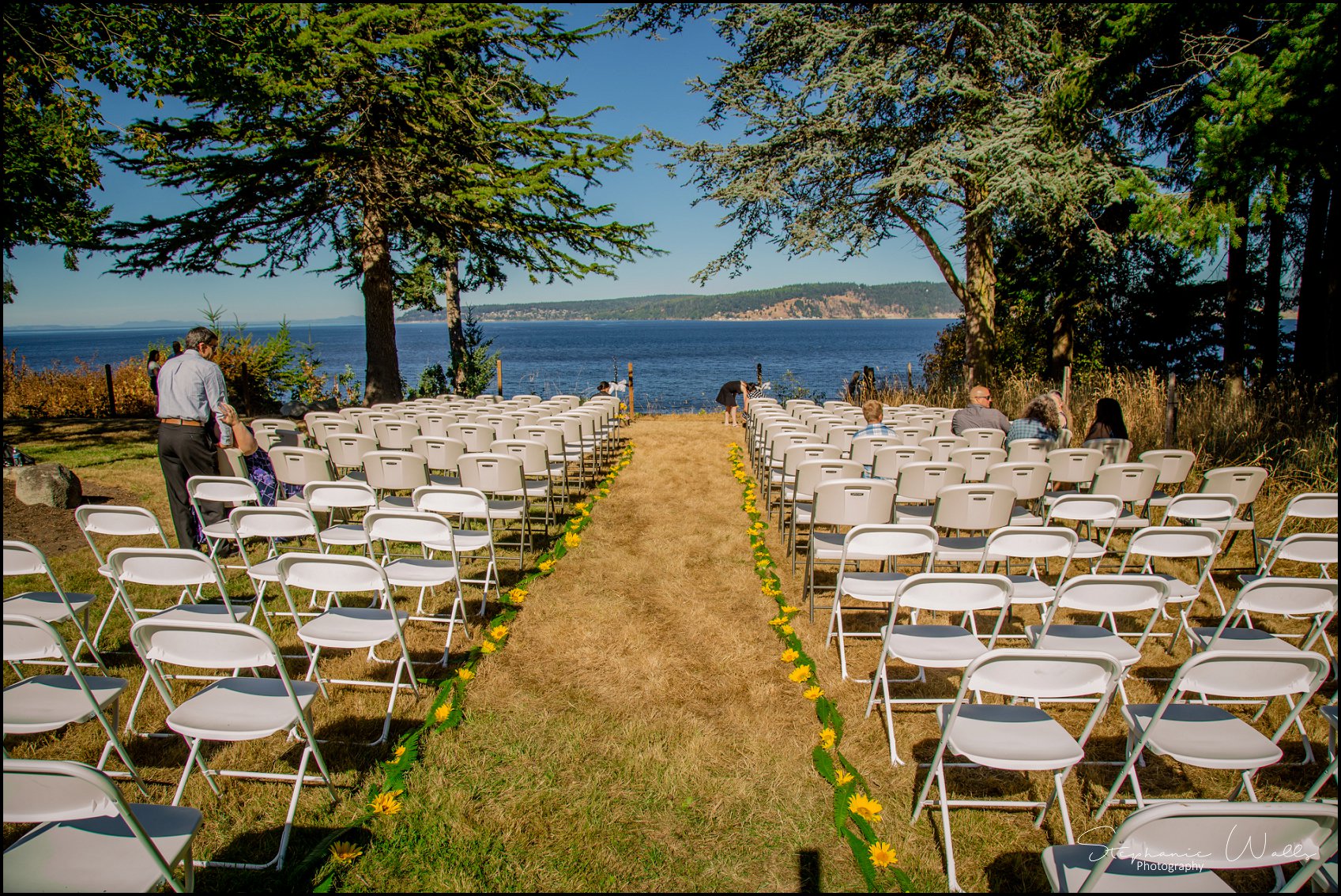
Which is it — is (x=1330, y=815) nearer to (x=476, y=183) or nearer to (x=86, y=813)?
(x=86, y=813)

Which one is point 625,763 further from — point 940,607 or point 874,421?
point 874,421

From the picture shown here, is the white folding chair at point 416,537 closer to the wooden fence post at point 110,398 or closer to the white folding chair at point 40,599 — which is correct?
the white folding chair at point 40,599

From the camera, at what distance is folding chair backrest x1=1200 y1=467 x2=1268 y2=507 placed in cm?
504

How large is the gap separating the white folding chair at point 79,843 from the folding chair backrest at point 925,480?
14.4 ft

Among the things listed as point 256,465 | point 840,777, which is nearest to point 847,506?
point 840,777

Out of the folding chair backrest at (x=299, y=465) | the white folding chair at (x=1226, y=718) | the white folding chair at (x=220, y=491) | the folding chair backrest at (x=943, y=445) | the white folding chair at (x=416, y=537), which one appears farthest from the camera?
the folding chair backrest at (x=943, y=445)

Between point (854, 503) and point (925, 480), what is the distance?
83 cm

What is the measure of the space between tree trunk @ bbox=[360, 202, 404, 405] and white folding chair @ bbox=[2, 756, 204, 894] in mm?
12186

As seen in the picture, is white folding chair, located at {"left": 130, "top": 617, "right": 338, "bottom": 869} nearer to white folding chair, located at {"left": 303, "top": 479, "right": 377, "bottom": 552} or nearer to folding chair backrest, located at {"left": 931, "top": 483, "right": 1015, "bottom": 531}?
white folding chair, located at {"left": 303, "top": 479, "right": 377, "bottom": 552}

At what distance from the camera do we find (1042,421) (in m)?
6.67

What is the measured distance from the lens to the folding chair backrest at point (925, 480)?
488cm

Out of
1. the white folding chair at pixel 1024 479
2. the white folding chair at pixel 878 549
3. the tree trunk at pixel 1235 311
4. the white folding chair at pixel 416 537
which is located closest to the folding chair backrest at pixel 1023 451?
the white folding chair at pixel 1024 479

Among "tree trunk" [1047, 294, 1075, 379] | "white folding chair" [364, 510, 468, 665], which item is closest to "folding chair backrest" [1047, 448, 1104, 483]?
"white folding chair" [364, 510, 468, 665]

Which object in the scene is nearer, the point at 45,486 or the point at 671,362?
the point at 45,486
